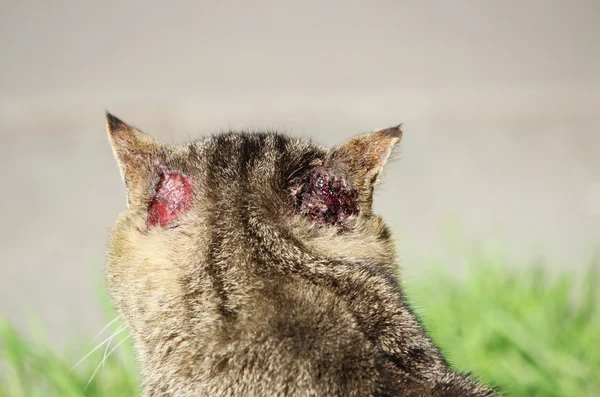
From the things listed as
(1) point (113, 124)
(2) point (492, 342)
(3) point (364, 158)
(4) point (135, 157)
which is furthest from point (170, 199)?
(2) point (492, 342)

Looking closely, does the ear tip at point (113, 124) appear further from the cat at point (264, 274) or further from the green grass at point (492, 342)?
the green grass at point (492, 342)

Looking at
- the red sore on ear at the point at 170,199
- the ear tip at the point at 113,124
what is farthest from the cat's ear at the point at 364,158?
the ear tip at the point at 113,124

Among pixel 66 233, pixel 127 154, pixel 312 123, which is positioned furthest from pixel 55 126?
pixel 127 154

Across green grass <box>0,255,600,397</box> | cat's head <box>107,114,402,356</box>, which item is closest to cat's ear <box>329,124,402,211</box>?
cat's head <box>107,114,402,356</box>

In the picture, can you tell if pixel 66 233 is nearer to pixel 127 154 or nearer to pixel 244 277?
pixel 127 154

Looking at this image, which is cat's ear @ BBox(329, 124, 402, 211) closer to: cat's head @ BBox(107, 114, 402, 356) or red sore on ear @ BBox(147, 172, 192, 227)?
cat's head @ BBox(107, 114, 402, 356)

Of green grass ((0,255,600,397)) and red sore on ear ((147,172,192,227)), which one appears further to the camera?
green grass ((0,255,600,397))
